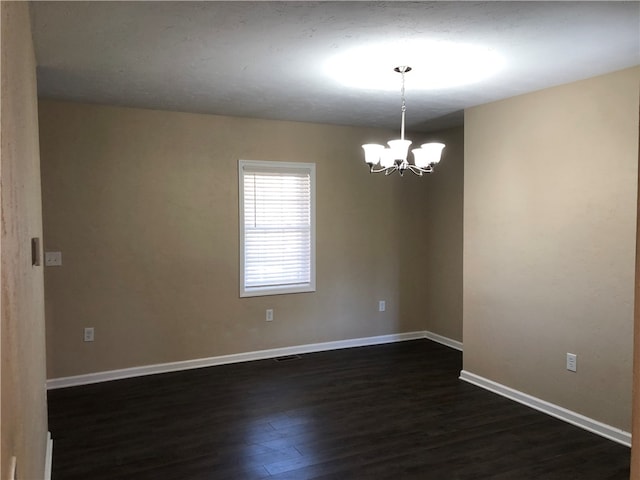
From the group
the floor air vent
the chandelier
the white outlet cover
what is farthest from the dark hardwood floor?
the chandelier

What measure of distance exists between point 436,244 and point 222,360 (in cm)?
281

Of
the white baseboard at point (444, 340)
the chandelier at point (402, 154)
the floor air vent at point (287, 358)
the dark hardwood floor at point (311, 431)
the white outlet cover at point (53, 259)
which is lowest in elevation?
the dark hardwood floor at point (311, 431)

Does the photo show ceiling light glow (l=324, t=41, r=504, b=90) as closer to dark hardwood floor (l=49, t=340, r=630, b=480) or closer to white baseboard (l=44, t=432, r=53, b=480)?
dark hardwood floor (l=49, t=340, r=630, b=480)

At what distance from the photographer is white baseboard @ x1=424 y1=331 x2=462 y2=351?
5504mm

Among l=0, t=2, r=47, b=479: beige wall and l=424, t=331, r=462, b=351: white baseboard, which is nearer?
l=0, t=2, r=47, b=479: beige wall

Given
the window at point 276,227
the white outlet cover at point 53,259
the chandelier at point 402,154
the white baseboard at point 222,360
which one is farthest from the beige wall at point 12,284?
the window at point 276,227

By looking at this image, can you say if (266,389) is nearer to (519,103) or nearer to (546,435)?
(546,435)

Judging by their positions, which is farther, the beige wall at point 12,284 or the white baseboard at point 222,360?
the white baseboard at point 222,360

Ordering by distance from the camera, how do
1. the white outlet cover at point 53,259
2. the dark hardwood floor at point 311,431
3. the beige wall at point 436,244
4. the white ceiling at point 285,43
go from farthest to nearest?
the beige wall at point 436,244, the white outlet cover at point 53,259, the dark hardwood floor at point 311,431, the white ceiling at point 285,43

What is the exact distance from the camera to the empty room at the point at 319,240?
248cm

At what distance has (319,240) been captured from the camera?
17.4ft

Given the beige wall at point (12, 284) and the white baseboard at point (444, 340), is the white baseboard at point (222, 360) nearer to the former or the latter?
the white baseboard at point (444, 340)

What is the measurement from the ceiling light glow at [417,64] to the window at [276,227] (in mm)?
1723

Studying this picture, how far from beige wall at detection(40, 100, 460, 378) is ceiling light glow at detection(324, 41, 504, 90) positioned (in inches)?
69.9
